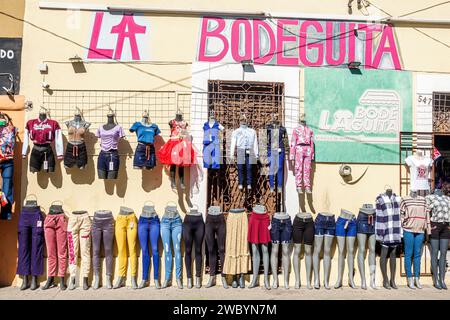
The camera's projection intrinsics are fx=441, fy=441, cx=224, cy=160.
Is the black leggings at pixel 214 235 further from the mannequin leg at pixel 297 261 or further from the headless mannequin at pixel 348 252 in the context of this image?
the headless mannequin at pixel 348 252

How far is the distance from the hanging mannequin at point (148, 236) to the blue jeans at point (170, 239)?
A: 0.12 meters

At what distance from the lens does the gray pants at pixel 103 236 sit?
7.51 metres

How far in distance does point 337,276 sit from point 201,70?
4458 millimetres

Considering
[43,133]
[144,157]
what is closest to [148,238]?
[144,157]

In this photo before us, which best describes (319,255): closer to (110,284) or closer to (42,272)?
(110,284)

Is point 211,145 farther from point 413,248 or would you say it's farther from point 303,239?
point 413,248

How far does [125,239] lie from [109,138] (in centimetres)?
176

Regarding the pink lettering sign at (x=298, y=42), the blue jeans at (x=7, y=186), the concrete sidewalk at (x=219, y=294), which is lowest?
the concrete sidewalk at (x=219, y=294)

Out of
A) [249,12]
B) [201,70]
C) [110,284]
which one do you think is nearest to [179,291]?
[110,284]

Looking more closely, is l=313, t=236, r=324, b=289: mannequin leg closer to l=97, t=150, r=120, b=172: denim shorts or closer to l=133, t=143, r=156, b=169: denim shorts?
l=133, t=143, r=156, b=169: denim shorts

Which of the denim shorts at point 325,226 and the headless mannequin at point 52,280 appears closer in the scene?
the headless mannequin at point 52,280

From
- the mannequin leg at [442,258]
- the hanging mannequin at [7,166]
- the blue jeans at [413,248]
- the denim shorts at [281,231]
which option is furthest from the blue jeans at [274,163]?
the hanging mannequin at [7,166]

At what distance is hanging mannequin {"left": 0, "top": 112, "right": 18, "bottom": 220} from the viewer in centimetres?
745

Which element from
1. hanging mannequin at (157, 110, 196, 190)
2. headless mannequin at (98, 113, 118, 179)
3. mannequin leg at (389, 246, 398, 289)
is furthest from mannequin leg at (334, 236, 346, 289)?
headless mannequin at (98, 113, 118, 179)
